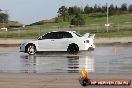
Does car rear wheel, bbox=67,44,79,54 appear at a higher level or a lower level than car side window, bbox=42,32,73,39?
lower

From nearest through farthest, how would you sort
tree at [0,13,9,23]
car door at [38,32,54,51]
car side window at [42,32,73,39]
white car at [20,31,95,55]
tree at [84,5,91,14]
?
white car at [20,31,95,55] < car door at [38,32,54,51] < car side window at [42,32,73,39] < tree at [0,13,9,23] < tree at [84,5,91,14]

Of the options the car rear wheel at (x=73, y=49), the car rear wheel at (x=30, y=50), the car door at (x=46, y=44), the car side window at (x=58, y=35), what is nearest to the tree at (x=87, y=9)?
the car side window at (x=58, y=35)

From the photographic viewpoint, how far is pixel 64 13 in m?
111

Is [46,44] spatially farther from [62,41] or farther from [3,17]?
[3,17]

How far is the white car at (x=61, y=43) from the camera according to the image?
2772 cm

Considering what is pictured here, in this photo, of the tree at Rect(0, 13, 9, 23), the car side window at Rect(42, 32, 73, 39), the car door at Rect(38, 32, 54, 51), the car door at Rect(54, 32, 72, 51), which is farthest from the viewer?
the tree at Rect(0, 13, 9, 23)

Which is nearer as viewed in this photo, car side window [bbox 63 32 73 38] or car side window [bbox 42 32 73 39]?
car side window [bbox 63 32 73 38]

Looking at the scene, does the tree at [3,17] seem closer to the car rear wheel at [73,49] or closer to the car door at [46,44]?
the car door at [46,44]

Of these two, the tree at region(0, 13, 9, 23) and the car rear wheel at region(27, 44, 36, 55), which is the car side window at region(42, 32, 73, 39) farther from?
the tree at region(0, 13, 9, 23)

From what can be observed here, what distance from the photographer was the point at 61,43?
28.0 meters

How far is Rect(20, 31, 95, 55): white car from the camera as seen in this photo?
90.9ft

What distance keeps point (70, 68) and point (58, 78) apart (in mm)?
3751

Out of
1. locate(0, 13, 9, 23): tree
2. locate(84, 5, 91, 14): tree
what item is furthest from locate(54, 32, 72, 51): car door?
locate(84, 5, 91, 14): tree

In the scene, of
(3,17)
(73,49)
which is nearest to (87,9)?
(3,17)
